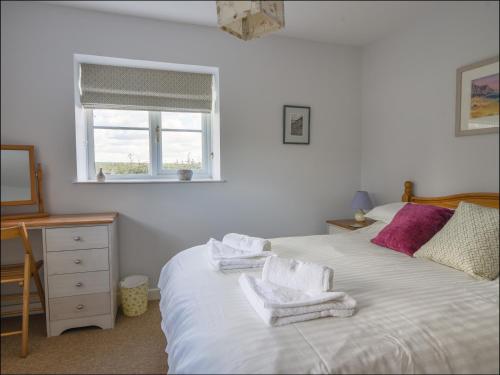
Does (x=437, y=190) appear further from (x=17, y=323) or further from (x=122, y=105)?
(x=17, y=323)

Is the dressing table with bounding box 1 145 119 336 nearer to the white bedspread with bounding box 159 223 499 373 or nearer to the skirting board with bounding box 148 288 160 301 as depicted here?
the skirting board with bounding box 148 288 160 301

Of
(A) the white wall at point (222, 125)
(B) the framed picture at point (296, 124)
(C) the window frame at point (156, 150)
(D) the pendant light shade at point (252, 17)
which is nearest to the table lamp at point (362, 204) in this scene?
(A) the white wall at point (222, 125)

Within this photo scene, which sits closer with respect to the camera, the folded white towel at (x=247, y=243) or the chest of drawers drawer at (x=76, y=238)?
the folded white towel at (x=247, y=243)

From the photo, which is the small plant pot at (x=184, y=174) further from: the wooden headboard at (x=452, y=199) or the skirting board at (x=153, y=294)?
the wooden headboard at (x=452, y=199)

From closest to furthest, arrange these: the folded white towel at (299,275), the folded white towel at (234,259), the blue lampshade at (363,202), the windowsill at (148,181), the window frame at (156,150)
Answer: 1. the folded white towel at (299,275)
2. the folded white towel at (234,259)
3. the windowsill at (148,181)
4. the window frame at (156,150)
5. the blue lampshade at (363,202)

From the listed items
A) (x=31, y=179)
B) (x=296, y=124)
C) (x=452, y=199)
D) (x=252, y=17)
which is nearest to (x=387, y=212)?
(x=452, y=199)

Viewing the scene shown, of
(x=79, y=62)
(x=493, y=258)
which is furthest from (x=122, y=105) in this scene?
(x=493, y=258)

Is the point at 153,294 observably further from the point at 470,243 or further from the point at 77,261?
the point at 470,243

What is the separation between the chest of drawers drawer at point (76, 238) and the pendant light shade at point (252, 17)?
141 centimetres

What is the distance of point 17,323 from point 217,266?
1605mm

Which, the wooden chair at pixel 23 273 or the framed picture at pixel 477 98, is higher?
the framed picture at pixel 477 98

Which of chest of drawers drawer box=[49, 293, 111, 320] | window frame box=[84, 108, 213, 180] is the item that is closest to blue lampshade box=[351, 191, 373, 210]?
window frame box=[84, 108, 213, 180]

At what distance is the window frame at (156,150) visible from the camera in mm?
2172

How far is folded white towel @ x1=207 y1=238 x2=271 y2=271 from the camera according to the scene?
1237mm
